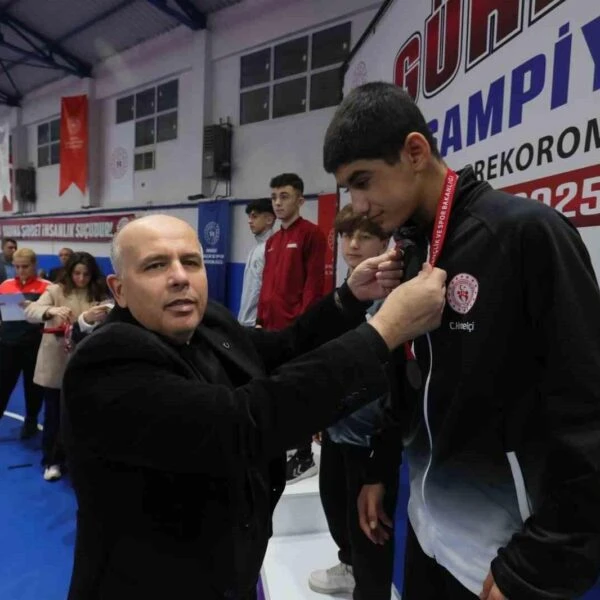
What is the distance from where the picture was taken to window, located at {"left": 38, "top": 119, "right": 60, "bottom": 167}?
415 inches

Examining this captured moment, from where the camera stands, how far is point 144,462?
0.77 m

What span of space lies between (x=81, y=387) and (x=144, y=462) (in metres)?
0.16

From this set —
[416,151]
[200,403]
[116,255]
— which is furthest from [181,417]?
[416,151]

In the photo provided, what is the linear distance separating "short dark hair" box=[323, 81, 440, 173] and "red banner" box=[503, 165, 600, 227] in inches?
18.0

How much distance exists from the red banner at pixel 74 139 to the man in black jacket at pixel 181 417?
32.2ft

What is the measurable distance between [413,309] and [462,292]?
0.09 m

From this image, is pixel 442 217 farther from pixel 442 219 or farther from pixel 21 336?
pixel 21 336

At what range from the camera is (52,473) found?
3.12 m

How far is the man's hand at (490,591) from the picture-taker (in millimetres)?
739

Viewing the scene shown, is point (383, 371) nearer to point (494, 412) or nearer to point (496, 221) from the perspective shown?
point (494, 412)

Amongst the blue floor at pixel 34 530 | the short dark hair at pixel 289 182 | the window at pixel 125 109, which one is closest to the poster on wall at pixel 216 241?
the window at pixel 125 109

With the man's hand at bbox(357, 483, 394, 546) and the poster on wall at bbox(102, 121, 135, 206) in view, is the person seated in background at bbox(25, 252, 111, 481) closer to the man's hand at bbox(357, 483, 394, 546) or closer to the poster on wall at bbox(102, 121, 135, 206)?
the man's hand at bbox(357, 483, 394, 546)

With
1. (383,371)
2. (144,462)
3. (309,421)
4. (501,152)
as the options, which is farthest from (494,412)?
(501,152)

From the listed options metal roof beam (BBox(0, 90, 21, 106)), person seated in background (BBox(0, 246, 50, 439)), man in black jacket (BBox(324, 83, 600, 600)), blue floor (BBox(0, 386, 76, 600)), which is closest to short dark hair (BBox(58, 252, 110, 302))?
person seated in background (BBox(0, 246, 50, 439))
